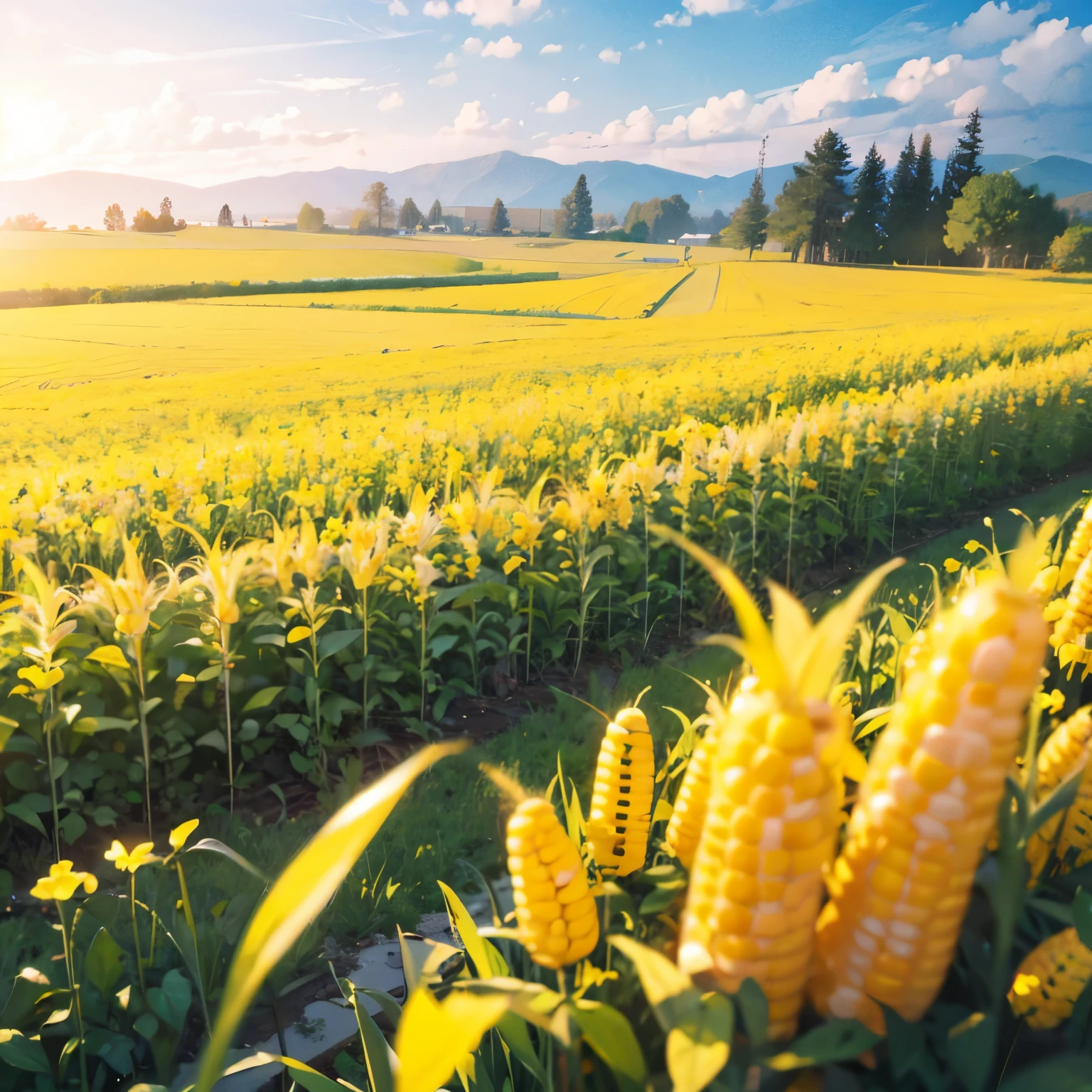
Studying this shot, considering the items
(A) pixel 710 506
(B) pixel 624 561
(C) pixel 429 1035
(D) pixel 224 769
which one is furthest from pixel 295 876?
(A) pixel 710 506

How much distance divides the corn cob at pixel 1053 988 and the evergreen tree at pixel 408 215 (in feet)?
356

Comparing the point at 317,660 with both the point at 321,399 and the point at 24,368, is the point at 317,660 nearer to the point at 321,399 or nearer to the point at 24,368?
the point at 321,399

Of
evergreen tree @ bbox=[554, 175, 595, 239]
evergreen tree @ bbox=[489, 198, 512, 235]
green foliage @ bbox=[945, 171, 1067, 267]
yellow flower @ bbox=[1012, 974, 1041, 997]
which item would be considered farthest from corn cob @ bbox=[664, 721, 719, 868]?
evergreen tree @ bbox=[489, 198, 512, 235]

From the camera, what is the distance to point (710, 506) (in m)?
5.04

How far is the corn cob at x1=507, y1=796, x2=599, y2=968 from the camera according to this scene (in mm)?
748

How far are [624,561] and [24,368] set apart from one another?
594 inches

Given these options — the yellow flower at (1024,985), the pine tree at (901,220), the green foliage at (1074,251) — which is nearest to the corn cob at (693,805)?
the yellow flower at (1024,985)

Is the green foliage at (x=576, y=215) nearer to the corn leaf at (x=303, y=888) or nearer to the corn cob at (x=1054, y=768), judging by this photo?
the corn cob at (x=1054, y=768)

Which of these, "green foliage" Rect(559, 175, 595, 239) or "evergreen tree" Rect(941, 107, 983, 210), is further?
"green foliage" Rect(559, 175, 595, 239)

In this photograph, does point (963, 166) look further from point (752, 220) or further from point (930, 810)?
point (930, 810)

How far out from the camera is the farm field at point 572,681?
2.02 ft

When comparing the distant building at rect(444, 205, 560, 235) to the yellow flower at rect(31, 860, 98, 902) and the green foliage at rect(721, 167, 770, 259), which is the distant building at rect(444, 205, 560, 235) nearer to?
the green foliage at rect(721, 167, 770, 259)

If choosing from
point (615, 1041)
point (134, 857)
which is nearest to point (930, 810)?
point (615, 1041)

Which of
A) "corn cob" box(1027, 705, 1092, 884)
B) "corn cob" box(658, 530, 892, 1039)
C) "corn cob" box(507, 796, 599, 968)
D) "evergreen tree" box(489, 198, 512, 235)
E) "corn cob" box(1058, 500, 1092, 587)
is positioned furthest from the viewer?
"evergreen tree" box(489, 198, 512, 235)
